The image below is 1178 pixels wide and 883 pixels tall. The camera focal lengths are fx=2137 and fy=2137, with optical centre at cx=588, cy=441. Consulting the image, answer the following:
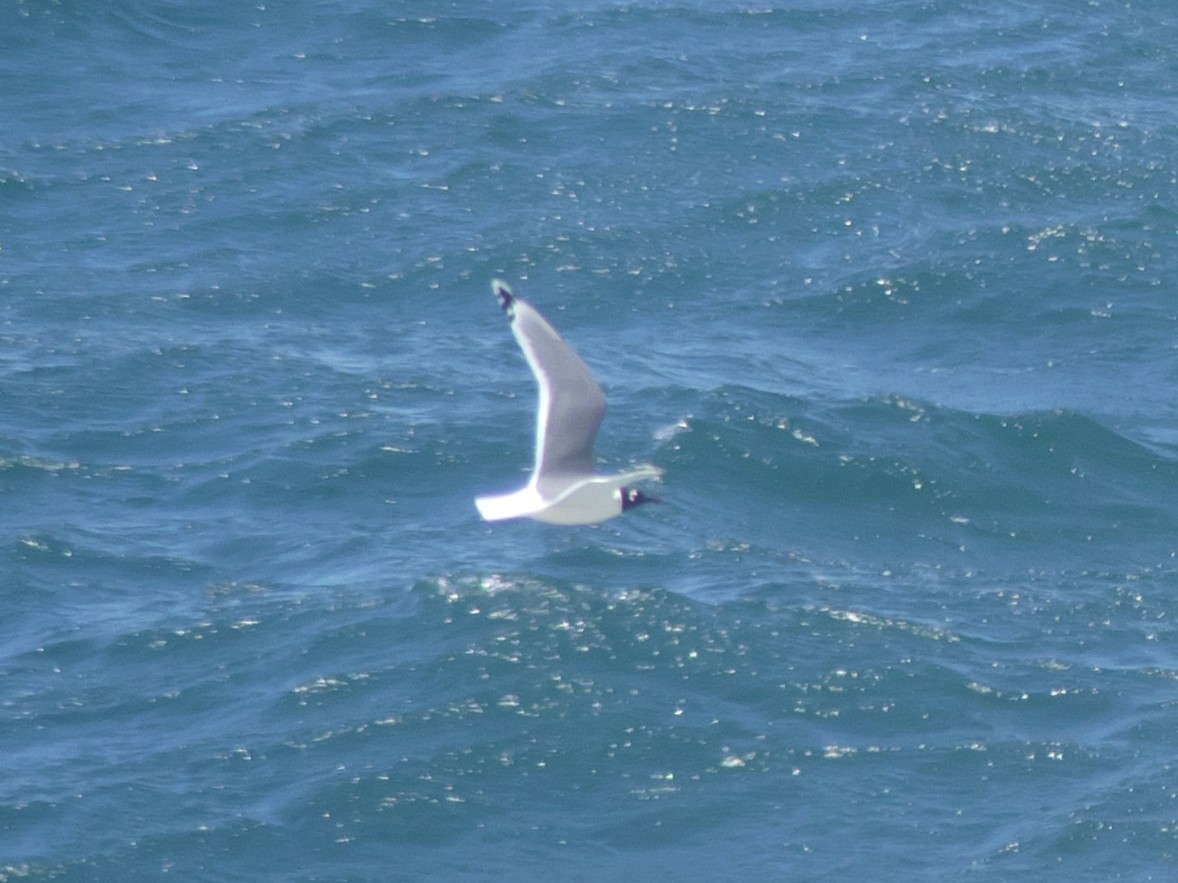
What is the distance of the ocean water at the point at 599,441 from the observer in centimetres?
2342

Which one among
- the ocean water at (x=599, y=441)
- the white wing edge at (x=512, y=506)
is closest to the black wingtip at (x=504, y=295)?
the white wing edge at (x=512, y=506)

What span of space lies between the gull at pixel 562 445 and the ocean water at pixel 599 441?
5.42 m

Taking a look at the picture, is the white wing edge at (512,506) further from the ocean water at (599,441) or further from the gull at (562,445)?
the ocean water at (599,441)

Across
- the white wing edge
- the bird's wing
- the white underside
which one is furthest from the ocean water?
the white wing edge

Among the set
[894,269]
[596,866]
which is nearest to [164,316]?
[894,269]

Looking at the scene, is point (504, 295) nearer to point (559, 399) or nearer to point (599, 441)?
point (559, 399)

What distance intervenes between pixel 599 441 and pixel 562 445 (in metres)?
11.4

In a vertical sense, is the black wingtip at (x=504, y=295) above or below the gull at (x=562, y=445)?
above

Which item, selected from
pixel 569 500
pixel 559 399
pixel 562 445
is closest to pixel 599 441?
pixel 562 445

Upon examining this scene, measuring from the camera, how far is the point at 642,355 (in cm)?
3253

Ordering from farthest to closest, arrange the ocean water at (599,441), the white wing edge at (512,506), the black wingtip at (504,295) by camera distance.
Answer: the ocean water at (599,441) < the white wing edge at (512,506) < the black wingtip at (504,295)

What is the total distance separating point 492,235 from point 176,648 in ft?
38.6

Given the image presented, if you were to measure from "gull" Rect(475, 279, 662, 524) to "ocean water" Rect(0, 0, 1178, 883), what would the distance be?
542 cm

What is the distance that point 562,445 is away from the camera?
18.7 meters
